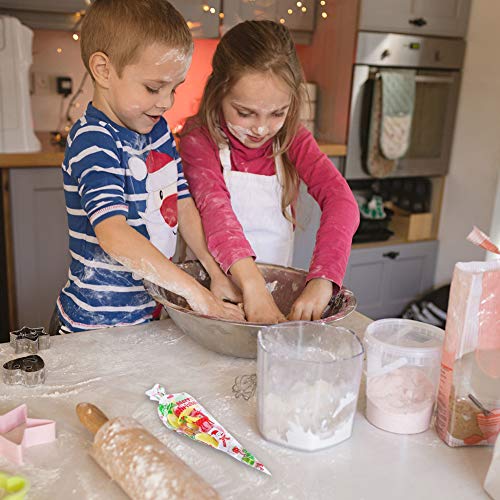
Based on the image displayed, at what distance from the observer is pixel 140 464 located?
59 centimetres

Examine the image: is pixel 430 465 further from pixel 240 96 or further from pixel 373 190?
pixel 373 190

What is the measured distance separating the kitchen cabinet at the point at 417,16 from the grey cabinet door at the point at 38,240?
144 centimetres

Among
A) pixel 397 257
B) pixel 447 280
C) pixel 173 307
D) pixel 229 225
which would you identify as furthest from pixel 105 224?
pixel 447 280

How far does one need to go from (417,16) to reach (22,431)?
8.21 ft

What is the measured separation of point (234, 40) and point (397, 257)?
75.7 inches

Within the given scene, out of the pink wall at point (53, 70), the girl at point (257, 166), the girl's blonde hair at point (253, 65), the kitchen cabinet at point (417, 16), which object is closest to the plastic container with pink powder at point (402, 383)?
the girl at point (257, 166)

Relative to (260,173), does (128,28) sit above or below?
above

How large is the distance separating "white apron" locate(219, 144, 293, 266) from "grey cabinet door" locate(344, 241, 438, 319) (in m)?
1.38

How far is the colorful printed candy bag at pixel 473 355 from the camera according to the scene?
661 millimetres

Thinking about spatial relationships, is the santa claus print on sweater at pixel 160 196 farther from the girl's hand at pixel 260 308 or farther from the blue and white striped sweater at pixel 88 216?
the girl's hand at pixel 260 308

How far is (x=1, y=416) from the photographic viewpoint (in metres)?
0.67

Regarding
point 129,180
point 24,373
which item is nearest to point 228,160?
point 129,180

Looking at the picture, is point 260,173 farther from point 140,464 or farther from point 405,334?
point 140,464

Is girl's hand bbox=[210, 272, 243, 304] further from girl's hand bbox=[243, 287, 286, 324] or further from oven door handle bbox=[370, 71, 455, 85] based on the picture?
oven door handle bbox=[370, 71, 455, 85]
